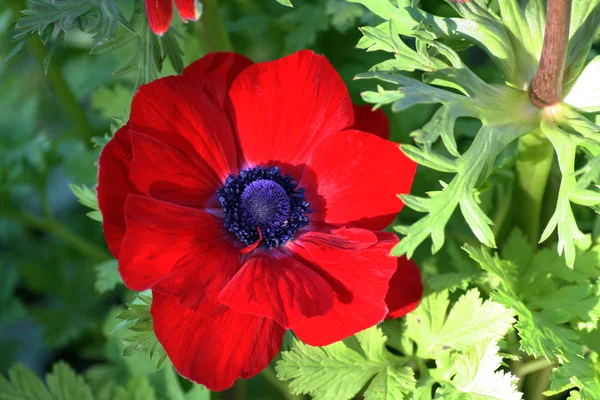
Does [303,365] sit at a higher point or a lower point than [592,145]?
lower

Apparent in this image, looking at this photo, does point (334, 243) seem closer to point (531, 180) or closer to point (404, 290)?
point (404, 290)

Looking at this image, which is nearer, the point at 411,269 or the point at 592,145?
the point at 592,145

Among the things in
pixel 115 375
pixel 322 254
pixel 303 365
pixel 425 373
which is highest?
pixel 322 254

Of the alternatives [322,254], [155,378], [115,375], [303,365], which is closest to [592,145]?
[322,254]

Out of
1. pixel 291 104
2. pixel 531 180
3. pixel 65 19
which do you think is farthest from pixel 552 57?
pixel 65 19

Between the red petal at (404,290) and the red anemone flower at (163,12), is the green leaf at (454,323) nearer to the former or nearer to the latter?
the red petal at (404,290)

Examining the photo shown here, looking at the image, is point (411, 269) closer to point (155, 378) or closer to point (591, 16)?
point (591, 16)

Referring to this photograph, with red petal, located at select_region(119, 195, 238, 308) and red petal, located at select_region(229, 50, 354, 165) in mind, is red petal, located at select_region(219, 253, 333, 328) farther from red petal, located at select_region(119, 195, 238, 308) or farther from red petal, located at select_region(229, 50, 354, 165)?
red petal, located at select_region(229, 50, 354, 165)
